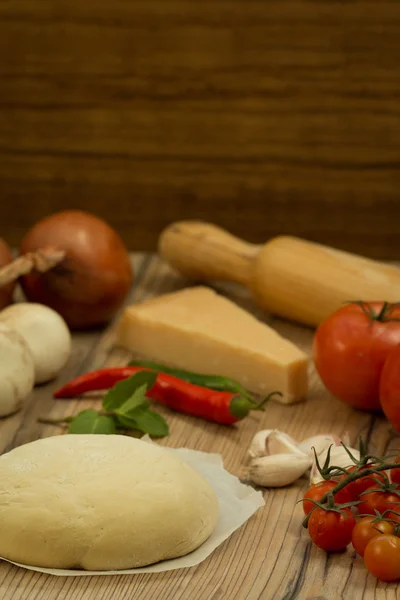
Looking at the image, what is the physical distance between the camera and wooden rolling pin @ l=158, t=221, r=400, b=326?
172cm

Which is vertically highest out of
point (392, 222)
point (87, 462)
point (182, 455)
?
point (87, 462)

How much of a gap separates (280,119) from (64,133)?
51cm

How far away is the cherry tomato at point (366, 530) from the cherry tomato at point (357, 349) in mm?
364

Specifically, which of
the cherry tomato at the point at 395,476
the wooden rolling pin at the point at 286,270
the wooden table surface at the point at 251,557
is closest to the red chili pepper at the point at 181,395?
the wooden table surface at the point at 251,557

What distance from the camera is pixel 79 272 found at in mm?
1728

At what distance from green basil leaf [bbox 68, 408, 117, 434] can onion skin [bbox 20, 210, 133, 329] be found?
39 centimetres

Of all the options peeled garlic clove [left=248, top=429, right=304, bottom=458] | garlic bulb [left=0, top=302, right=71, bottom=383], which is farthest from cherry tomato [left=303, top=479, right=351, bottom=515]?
garlic bulb [left=0, top=302, right=71, bottom=383]

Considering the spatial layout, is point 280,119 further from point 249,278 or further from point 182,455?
point 182,455

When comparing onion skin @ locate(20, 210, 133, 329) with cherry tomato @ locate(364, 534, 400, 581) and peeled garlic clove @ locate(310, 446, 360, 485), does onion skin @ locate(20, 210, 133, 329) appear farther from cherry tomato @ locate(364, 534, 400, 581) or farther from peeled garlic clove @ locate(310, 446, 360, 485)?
cherry tomato @ locate(364, 534, 400, 581)

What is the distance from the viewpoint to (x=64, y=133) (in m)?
2.39

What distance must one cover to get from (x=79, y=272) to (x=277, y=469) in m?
0.60

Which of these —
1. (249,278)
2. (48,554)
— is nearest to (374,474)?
(48,554)

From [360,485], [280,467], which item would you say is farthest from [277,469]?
[360,485]

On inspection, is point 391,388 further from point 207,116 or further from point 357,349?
point 207,116
